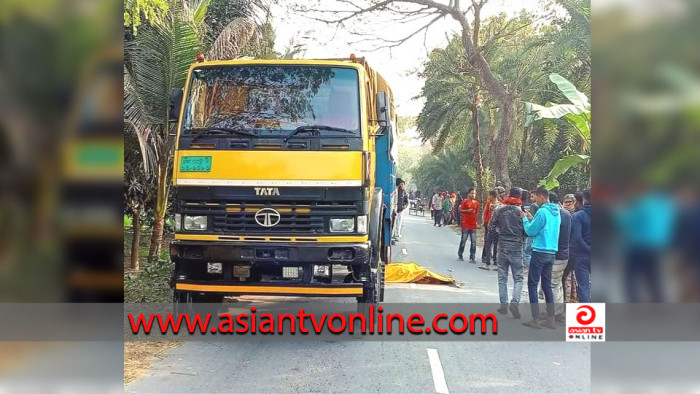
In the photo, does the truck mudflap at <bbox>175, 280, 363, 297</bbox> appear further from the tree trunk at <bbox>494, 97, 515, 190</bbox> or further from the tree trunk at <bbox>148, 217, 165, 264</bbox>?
the tree trunk at <bbox>494, 97, 515, 190</bbox>

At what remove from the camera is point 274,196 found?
5477 millimetres

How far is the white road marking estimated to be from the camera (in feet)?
14.7

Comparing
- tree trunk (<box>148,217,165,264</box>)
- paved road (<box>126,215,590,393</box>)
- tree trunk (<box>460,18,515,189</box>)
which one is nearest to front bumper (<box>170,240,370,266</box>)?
paved road (<box>126,215,590,393</box>)

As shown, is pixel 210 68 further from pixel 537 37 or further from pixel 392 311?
pixel 537 37

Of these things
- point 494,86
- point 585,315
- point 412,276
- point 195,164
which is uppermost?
point 494,86

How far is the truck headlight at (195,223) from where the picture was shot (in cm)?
559

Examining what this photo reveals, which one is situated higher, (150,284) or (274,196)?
(274,196)

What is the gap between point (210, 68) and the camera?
597 cm

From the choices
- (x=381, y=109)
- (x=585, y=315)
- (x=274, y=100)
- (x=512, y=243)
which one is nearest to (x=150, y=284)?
(x=274, y=100)

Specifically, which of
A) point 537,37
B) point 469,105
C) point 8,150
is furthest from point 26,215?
point 469,105

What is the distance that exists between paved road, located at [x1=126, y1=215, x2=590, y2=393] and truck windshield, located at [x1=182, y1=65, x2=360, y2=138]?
214 cm

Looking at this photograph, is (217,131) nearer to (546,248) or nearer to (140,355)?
(140,355)

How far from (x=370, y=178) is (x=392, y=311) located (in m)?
1.79

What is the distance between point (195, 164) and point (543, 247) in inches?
152
